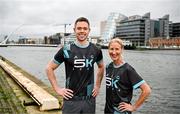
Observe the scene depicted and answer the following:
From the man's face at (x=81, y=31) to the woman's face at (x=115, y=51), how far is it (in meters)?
0.44

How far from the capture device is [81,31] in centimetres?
470

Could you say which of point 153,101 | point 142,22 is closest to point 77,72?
point 153,101

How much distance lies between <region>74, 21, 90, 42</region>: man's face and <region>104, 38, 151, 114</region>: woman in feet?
1.38

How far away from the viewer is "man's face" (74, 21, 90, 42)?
185 inches

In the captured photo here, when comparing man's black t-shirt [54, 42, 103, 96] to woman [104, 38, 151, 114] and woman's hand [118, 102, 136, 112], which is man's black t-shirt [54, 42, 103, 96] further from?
woman's hand [118, 102, 136, 112]

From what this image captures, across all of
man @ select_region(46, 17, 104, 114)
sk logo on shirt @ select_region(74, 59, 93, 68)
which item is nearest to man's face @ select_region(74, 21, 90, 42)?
man @ select_region(46, 17, 104, 114)

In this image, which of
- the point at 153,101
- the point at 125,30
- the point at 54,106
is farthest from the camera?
the point at 125,30

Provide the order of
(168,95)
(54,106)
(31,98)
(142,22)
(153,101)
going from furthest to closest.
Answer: (142,22), (168,95), (153,101), (31,98), (54,106)

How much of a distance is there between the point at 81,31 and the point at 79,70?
592 mm

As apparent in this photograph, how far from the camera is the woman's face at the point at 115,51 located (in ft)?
14.9

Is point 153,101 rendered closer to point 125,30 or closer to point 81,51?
point 81,51

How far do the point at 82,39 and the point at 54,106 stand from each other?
505cm

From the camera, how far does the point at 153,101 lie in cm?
1883

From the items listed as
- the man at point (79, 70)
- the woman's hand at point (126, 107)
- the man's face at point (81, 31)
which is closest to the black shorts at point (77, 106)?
the man at point (79, 70)
